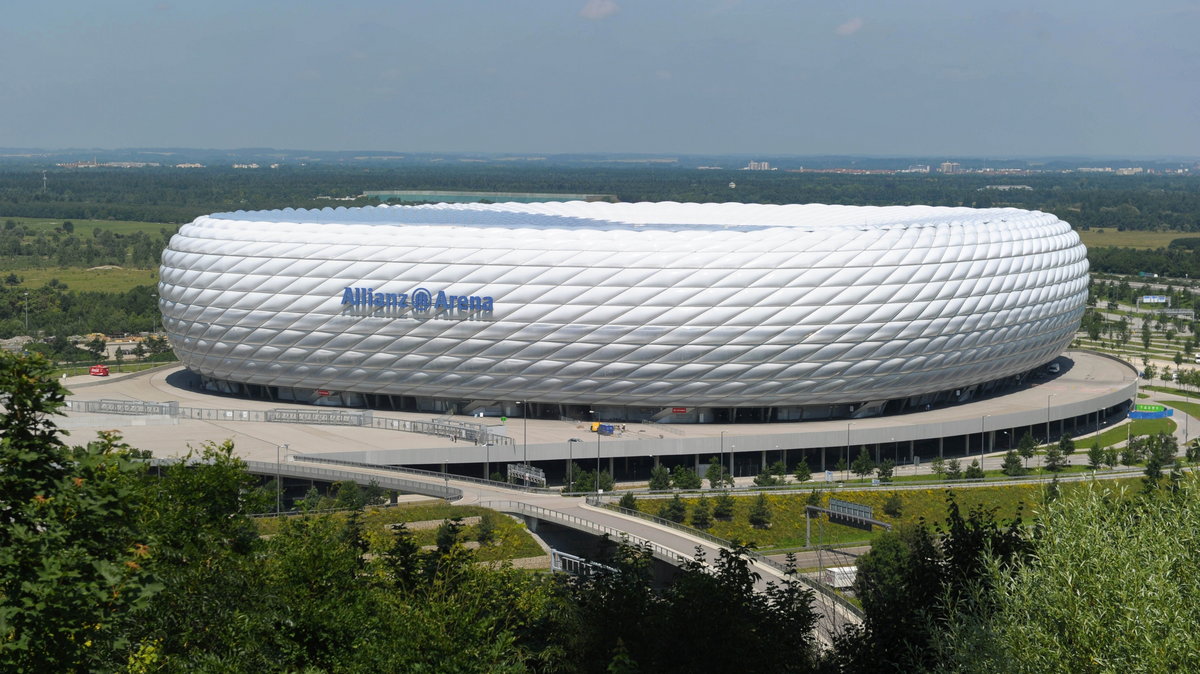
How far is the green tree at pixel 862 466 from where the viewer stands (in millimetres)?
77562

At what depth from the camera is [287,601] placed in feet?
95.1

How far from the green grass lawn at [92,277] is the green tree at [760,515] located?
115m

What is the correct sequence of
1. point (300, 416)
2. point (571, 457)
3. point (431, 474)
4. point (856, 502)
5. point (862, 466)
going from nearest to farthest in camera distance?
point (856, 502)
point (431, 474)
point (571, 457)
point (862, 466)
point (300, 416)

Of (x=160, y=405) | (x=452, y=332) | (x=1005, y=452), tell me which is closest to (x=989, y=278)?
(x=1005, y=452)

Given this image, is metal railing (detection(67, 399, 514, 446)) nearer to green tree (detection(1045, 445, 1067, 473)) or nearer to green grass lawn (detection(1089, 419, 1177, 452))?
green tree (detection(1045, 445, 1067, 473))

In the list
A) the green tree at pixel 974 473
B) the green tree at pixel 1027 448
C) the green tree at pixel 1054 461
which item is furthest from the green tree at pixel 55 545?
the green tree at pixel 1027 448

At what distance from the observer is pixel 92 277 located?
182 m

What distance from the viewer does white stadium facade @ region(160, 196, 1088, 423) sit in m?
78.3

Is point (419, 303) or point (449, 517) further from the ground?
point (419, 303)

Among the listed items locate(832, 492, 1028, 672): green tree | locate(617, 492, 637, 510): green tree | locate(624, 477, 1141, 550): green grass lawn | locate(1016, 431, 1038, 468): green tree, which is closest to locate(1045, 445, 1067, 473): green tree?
locate(1016, 431, 1038, 468): green tree

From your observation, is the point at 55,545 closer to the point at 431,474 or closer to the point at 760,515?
the point at 760,515

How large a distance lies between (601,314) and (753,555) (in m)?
31.6

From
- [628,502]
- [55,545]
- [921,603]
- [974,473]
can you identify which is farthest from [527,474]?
[55,545]

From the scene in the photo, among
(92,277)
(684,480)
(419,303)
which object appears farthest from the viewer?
(92,277)
